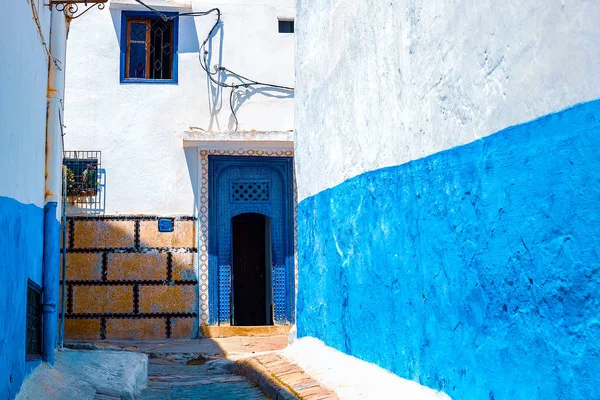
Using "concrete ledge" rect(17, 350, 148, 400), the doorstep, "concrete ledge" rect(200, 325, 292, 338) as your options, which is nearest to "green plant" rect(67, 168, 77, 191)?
"concrete ledge" rect(200, 325, 292, 338)

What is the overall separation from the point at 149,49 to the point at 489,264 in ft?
29.9

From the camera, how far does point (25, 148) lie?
16.5 feet

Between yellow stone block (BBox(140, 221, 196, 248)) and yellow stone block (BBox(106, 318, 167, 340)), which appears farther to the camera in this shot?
yellow stone block (BBox(140, 221, 196, 248))

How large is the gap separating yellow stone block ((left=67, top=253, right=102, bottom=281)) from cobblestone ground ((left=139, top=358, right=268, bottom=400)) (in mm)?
2528

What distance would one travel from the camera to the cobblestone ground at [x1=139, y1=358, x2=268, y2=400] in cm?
631

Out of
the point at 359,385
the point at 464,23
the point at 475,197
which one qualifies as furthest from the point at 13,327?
the point at 464,23

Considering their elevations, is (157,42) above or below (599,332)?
above

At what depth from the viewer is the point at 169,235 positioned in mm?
11219

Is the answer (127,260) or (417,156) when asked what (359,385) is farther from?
(127,260)

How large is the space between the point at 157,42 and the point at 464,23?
338 inches

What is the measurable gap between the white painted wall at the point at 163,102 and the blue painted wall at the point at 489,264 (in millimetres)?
5763

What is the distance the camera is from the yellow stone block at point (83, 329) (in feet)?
35.9

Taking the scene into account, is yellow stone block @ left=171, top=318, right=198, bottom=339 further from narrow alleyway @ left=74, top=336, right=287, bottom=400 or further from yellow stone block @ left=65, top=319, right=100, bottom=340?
yellow stone block @ left=65, top=319, right=100, bottom=340

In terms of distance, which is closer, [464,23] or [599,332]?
[599,332]
